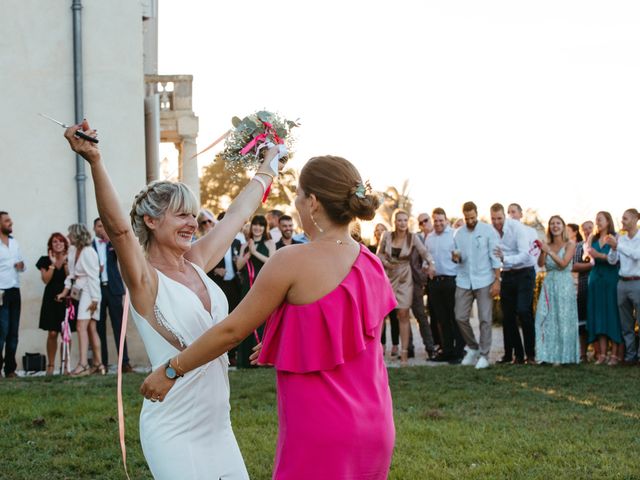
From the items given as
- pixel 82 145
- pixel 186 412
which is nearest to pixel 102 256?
pixel 186 412

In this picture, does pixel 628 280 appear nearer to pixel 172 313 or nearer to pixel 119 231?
pixel 172 313

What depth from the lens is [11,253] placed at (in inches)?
538

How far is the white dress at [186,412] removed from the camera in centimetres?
397

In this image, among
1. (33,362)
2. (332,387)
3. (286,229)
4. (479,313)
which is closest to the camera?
(332,387)

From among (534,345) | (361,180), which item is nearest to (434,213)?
(534,345)

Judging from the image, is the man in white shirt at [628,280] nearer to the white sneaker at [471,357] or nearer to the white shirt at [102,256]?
the white sneaker at [471,357]

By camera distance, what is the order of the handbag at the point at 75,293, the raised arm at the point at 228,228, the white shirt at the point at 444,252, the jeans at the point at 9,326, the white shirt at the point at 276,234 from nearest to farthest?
the raised arm at the point at 228,228
the jeans at the point at 9,326
the handbag at the point at 75,293
the white shirt at the point at 444,252
the white shirt at the point at 276,234

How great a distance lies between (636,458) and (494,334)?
13973 mm

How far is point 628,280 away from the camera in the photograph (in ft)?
45.8

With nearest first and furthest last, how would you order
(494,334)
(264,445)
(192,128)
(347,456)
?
(347,456), (264,445), (192,128), (494,334)

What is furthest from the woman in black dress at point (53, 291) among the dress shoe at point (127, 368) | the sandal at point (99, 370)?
the dress shoe at point (127, 368)

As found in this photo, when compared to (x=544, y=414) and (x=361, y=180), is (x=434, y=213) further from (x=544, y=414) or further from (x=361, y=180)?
(x=361, y=180)

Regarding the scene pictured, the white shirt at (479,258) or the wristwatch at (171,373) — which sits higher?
the white shirt at (479,258)

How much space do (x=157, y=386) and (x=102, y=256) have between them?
10.8 meters
